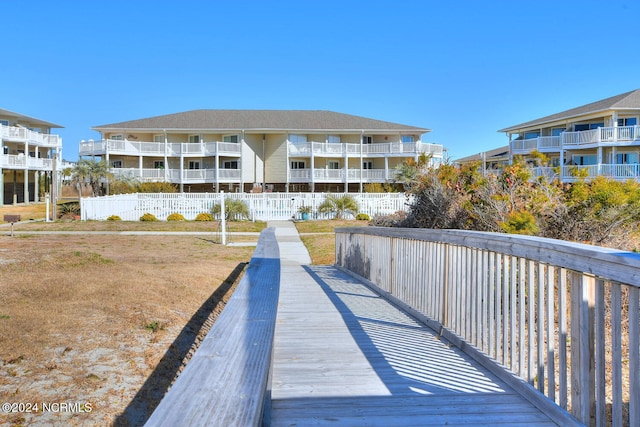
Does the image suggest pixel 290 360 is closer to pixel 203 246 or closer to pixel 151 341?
pixel 151 341

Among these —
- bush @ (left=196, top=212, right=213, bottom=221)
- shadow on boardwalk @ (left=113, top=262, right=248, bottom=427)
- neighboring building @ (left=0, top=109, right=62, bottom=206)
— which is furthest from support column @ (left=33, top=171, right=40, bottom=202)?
shadow on boardwalk @ (left=113, top=262, right=248, bottom=427)

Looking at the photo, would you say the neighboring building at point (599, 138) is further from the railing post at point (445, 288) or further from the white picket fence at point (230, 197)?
the railing post at point (445, 288)

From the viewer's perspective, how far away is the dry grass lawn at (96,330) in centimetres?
503

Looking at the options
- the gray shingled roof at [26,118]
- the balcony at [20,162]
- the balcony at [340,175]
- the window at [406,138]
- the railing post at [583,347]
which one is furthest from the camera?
the window at [406,138]

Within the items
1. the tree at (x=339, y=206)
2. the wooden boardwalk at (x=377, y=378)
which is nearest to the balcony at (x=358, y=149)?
the tree at (x=339, y=206)

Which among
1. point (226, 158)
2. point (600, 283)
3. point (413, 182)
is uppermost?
point (226, 158)

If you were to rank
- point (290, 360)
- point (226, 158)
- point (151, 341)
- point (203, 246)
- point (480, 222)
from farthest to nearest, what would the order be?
1. point (226, 158)
2. point (203, 246)
3. point (480, 222)
4. point (151, 341)
5. point (290, 360)

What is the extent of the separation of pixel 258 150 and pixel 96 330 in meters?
41.4

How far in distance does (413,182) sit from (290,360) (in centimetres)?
1014

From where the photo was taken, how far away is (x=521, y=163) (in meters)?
10.7

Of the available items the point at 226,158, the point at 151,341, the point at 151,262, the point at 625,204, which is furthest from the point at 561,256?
the point at 226,158

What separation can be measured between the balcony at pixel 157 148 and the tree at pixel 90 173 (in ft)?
10.4

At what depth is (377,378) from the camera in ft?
14.8

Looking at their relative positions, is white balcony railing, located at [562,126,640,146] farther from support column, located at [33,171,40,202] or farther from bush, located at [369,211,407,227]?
support column, located at [33,171,40,202]
